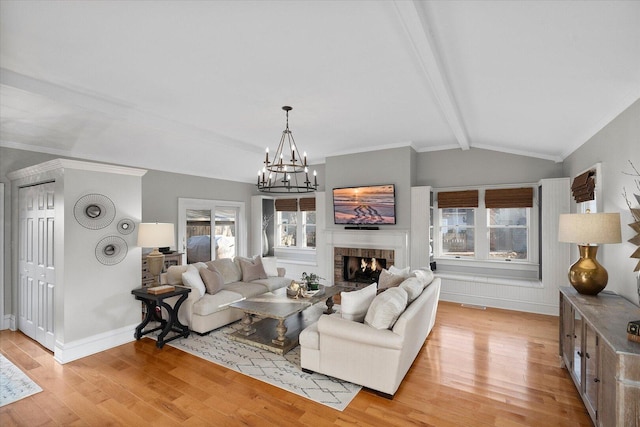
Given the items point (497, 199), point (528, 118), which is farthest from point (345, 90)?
point (497, 199)

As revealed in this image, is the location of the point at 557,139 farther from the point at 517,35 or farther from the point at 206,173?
the point at 206,173

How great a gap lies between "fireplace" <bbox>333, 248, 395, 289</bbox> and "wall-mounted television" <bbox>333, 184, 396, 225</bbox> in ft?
1.92

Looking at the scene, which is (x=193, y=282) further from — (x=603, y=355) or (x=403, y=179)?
(x=603, y=355)

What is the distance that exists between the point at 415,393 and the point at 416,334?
0.55m

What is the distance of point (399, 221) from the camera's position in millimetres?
5852

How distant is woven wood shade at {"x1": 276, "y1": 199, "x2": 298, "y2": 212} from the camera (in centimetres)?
765

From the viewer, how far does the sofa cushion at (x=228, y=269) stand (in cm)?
497

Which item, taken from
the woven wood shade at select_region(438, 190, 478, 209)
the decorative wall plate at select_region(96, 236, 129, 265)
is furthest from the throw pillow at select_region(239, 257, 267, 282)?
the woven wood shade at select_region(438, 190, 478, 209)

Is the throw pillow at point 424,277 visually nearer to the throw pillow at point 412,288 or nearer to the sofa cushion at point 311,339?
the throw pillow at point 412,288

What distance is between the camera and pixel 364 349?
270 cm

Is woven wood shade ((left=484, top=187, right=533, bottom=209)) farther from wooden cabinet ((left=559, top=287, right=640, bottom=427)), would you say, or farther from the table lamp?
the table lamp

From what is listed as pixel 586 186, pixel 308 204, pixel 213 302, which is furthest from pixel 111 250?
pixel 586 186

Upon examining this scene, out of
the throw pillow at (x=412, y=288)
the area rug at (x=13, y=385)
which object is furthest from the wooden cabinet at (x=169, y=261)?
the throw pillow at (x=412, y=288)

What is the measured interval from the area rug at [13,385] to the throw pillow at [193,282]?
1.65 meters
